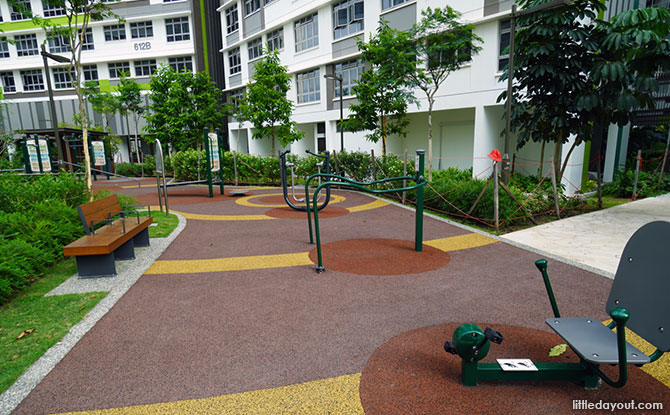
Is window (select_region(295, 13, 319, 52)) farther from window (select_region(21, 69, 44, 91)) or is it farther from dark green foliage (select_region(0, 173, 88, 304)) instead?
window (select_region(21, 69, 44, 91))

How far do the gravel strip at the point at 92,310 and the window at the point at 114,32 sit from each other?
39.8 meters

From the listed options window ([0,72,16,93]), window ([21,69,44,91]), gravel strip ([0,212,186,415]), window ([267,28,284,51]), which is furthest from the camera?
window ([0,72,16,93])

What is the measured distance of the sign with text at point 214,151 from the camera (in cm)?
1369

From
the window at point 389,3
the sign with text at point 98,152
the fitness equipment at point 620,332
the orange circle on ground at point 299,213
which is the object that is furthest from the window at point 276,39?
the fitness equipment at point 620,332

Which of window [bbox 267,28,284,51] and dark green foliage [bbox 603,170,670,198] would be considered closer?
dark green foliage [bbox 603,170,670,198]

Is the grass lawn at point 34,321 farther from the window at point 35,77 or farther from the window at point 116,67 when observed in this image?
the window at point 35,77

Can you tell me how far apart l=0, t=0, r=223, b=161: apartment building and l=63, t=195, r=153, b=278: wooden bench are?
35162 millimetres

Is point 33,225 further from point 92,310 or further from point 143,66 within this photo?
point 143,66

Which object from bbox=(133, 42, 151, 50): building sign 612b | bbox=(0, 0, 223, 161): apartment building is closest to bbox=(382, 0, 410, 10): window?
bbox=(0, 0, 223, 161): apartment building

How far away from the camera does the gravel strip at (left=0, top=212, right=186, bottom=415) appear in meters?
2.87

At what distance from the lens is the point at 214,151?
13.8m

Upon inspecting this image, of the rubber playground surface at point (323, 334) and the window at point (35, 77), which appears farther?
the window at point (35, 77)

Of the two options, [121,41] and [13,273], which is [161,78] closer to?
[121,41]

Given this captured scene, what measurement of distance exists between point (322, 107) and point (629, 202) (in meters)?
17.9
